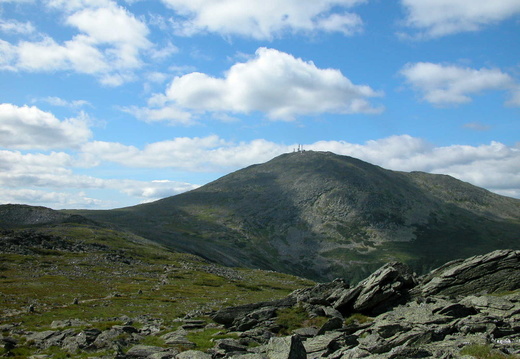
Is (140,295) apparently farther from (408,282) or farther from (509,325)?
(509,325)

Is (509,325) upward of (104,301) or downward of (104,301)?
upward

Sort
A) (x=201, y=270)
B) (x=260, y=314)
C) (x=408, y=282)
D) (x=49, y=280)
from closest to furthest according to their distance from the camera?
(x=260, y=314) → (x=408, y=282) → (x=49, y=280) → (x=201, y=270)

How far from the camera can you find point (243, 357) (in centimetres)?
2383

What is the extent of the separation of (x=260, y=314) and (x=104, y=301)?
28.5 metres

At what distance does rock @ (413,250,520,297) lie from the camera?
133 feet

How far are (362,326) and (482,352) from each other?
13260 mm

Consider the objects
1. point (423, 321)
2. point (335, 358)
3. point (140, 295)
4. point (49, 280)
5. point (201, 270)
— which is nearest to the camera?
point (335, 358)

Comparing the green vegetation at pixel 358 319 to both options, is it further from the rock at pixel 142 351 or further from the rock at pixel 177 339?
the rock at pixel 142 351

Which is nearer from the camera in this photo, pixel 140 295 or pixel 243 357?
pixel 243 357

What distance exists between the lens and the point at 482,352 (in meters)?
19.9

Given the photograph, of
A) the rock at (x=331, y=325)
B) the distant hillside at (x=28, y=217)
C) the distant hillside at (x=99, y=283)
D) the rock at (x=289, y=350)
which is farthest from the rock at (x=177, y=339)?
the distant hillside at (x=28, y=217)

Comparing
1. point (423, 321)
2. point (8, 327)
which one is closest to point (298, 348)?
point (423, 321)

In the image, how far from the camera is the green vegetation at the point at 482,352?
1899cm

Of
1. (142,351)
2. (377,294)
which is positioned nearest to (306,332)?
(377,294)
